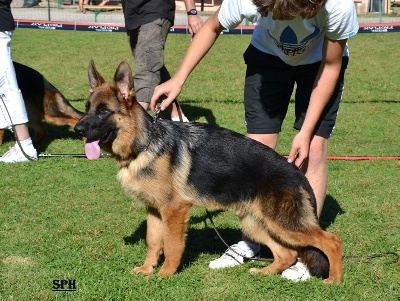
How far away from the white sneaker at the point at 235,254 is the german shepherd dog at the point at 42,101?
386 cm

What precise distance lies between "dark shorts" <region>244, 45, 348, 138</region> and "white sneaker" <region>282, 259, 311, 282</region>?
3.40 ft

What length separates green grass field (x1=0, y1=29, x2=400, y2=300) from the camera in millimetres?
4207

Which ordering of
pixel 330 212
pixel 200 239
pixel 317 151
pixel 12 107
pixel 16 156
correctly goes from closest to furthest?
pixel 317 151
pixel 200 239
pixel 330 212
pixel 12 107
pixel 16 156

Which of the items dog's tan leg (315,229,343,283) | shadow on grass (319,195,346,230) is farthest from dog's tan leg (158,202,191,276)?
shadow on grass (319,195,346,230)

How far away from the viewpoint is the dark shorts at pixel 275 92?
481 cm

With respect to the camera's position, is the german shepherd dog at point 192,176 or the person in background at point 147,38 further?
the person in background at point 147,38

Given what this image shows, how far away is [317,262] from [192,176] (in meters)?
1.07

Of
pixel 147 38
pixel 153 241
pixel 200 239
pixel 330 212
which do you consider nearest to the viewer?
pixel 153 241

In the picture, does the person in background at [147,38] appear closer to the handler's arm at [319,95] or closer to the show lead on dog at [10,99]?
the show lead on dog at [10,99]

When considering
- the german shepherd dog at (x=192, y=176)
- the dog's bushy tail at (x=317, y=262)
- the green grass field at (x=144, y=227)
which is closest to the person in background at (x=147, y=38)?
the green grass field at (x=144, y=227)

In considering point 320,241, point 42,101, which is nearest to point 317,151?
point 320,241

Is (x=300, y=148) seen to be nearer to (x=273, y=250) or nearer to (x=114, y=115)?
(x=273, y=250)

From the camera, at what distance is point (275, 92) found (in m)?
4.90

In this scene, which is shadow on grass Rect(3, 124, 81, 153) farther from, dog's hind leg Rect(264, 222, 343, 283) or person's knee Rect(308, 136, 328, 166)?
dog's hind leg Rect(264, 222, 343, 283)
